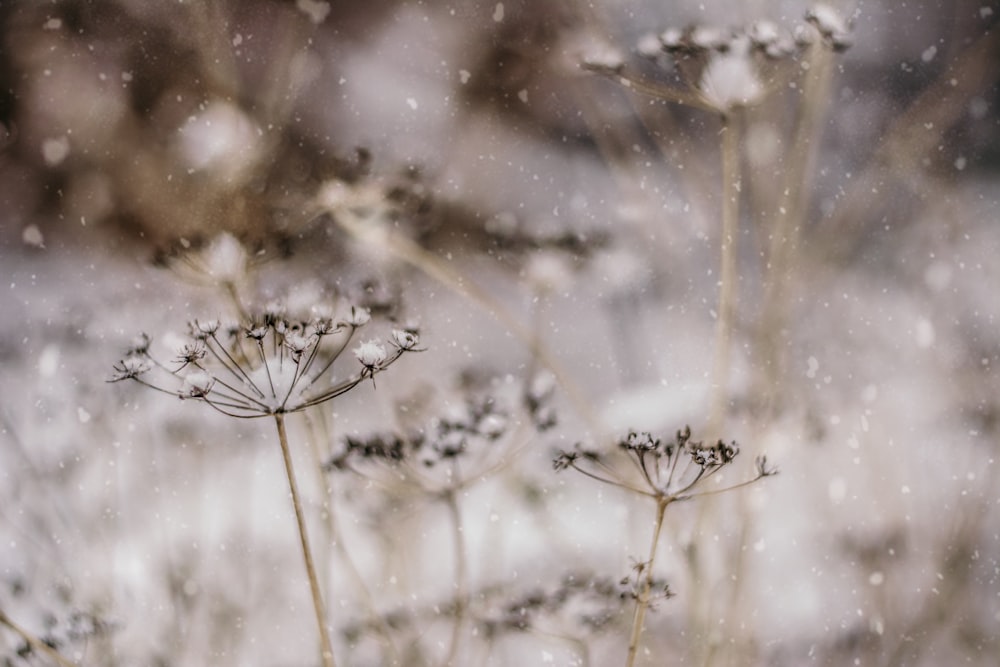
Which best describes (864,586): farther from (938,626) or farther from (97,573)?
(97,573)

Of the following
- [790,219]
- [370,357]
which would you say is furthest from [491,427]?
[790,219]

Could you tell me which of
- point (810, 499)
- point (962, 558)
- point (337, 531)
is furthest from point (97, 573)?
point (962, 558)

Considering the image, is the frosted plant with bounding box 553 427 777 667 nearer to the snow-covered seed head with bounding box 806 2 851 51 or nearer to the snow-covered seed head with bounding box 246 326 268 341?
the snow-covered seed head with bounding box 246 326 268 341

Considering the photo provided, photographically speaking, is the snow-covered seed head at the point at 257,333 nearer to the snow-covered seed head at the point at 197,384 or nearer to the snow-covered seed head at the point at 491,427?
the snow-covered seed head at the point at 197,384

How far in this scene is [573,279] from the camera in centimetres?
51

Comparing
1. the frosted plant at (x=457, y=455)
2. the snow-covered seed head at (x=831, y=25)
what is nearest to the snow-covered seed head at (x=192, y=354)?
the frosted plant at (x=457, y=455)

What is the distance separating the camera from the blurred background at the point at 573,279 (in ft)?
1.65

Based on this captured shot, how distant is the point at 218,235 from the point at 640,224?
0.28 m

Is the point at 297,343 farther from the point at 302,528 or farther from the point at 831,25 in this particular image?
the point at 831,25

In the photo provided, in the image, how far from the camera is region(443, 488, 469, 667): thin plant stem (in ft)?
1.62

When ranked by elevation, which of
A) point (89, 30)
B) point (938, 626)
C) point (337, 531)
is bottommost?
point (938, 626)

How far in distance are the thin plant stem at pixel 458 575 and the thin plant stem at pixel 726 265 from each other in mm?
184

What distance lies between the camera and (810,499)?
51 centimetres

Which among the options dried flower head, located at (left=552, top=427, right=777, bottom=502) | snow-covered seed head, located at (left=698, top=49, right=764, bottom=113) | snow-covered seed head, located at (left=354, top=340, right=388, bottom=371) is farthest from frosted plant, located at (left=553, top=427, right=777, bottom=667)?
snow-covered seed head, located at (left=698, top=49, right=764, bottom=113)
